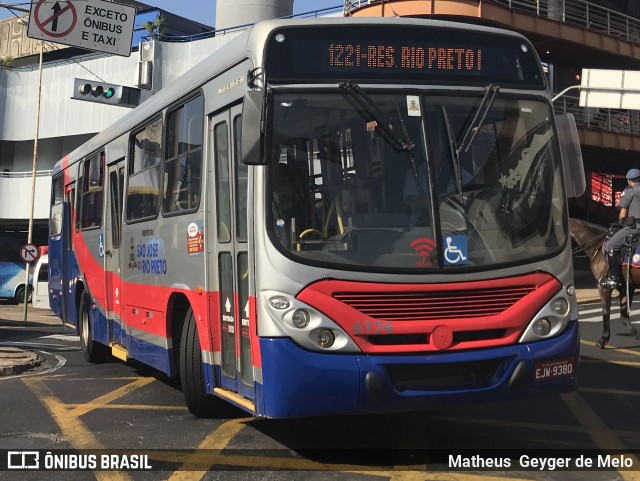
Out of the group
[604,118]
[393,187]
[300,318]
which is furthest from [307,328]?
[604,118]

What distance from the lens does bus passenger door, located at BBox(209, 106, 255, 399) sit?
19.4ft

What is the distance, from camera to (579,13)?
2958 centimetres

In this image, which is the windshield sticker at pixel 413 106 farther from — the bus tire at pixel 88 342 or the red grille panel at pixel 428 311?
the bus tire at pixel 88 342

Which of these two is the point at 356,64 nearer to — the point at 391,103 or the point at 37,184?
the point at 391,103

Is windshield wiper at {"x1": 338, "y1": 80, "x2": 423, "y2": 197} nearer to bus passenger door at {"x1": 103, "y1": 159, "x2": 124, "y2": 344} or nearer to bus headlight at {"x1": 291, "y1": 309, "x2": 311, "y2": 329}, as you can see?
bus headlight at {"x1": 291, "y1": 309, "x2": 311, "y2": 329}

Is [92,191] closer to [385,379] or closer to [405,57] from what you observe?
[405,57]

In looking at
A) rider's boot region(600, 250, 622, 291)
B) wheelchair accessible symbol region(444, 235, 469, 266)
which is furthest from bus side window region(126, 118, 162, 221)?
rider's boot region(600, 250, 622, 291)

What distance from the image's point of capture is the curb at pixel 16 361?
10750 mm

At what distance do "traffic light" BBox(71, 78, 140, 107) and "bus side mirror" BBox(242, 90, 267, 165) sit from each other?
18.0m

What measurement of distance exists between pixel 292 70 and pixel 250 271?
148 cm

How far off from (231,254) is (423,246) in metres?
1.58

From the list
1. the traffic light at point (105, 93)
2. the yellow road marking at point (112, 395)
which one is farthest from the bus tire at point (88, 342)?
the traffic light at point (105, 93)

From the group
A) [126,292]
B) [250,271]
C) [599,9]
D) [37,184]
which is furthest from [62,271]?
[37,184]

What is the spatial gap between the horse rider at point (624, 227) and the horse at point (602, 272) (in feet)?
0.46
